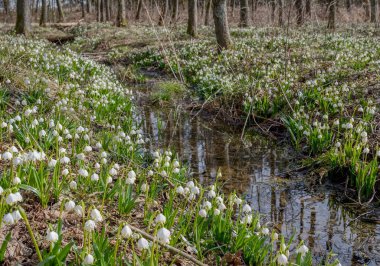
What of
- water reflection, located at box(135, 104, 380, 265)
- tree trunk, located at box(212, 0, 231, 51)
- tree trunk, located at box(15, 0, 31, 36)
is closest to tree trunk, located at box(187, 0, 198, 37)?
tree trunk, located at box(212, 0, 231, 51)

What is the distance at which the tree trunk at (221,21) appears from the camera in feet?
43.7

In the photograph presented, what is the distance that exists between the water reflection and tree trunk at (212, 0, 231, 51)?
5.97 metres

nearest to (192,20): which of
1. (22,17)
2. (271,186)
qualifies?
(22,17)

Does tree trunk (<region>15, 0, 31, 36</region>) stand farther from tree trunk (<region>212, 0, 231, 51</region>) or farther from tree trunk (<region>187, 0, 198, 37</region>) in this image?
tree trunk (<region>212, 0, 231, 51</region>)

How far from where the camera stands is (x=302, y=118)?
6652 mm

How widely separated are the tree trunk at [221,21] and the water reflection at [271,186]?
5971 mm

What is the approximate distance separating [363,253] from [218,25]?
10949 millimetres

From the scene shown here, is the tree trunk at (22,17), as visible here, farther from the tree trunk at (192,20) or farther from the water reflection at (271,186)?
the water reflection at (271,186)

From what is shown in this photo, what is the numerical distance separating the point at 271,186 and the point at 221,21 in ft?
30.5

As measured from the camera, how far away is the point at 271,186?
5.15 m

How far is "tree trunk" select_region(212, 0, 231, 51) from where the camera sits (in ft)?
43.7

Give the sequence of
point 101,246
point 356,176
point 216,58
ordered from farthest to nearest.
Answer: point 216,58 < point 356,176 < point 101,246

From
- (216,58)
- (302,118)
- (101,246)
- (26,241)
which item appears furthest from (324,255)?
(216,58)

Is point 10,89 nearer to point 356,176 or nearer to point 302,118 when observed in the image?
point 302,118
